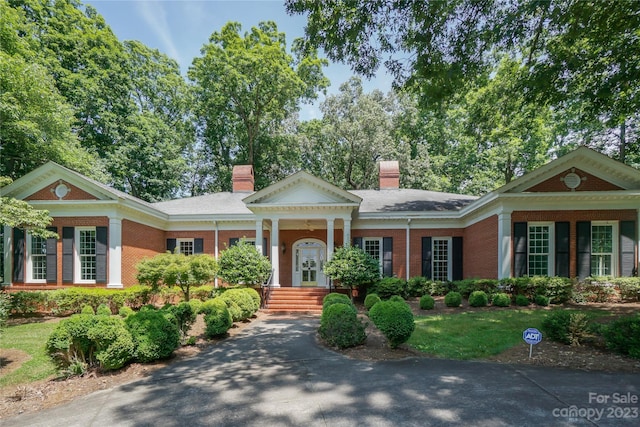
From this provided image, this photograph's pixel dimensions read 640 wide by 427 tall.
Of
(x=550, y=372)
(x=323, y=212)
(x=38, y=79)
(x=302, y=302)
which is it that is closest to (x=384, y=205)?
(x=323, y=212)

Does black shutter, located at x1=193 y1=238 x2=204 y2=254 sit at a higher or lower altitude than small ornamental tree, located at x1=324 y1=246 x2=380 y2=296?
higher

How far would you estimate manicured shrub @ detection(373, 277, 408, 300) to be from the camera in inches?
527

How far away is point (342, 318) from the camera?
23.8 ft

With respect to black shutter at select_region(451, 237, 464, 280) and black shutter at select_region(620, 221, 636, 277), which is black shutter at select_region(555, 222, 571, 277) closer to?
black shutter at select_region(620, 221, 636, 277)

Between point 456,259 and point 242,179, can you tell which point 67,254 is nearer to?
point 242,179

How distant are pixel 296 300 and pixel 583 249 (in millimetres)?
11260

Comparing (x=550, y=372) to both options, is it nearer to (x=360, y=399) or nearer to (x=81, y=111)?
(x=360, y=399)

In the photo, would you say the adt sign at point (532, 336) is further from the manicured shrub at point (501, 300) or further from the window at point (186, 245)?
the window at point (186, 245)

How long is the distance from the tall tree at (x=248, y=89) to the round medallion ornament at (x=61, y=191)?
16.8 meters

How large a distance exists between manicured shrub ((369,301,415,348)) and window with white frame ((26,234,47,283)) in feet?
48.5

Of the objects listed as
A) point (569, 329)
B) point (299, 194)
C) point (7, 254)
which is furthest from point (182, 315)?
point (7, 254)

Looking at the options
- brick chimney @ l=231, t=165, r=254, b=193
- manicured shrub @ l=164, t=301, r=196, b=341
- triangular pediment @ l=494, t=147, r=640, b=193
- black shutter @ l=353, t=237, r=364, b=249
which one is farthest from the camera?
brick chimney @ l=231, t=165, r=254, b=193

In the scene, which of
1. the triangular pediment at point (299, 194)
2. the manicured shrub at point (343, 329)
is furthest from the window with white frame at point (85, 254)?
the manicured shrub at point (343, 329)

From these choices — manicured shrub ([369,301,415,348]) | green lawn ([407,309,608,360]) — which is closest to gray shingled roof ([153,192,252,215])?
green lawn ([407,309,608,360])
